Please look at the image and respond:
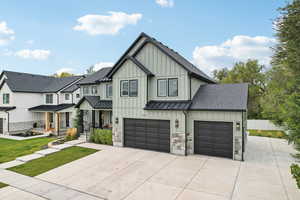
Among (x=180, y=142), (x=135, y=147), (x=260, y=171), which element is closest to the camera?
(x=260, y=171)

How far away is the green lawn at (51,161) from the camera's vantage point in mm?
8078

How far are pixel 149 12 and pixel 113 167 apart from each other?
13.8m

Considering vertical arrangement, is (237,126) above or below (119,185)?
above

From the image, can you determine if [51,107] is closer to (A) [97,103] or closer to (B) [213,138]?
(A) [97,103]

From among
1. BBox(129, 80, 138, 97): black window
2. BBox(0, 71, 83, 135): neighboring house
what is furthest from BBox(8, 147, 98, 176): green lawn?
BBox(0, 71, 83, 135): neighboring house

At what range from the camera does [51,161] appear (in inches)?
366

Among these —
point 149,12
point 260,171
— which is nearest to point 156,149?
point 260,171

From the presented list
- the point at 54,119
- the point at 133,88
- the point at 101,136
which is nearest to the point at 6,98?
the point at 54,119

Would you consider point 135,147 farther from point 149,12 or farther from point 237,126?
point 149,12

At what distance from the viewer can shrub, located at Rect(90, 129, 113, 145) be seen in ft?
42.4

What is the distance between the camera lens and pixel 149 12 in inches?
604

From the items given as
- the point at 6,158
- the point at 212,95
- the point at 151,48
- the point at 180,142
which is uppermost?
the point at 151,48

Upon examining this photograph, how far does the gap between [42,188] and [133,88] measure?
765cm

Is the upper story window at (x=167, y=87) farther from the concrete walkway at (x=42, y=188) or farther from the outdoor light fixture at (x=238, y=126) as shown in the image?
the concrete walkway at (x=42, y=188)
